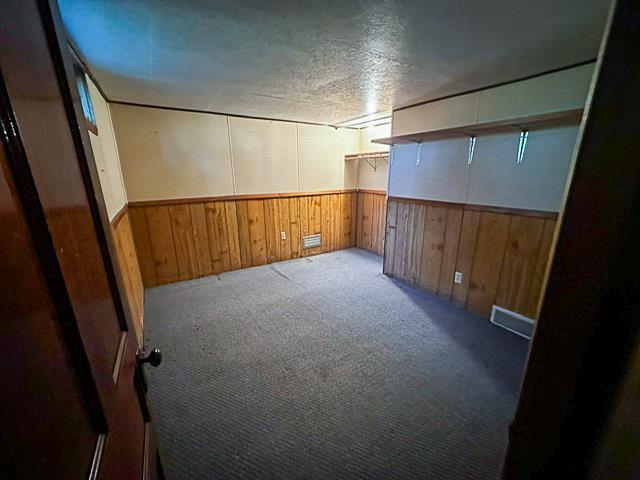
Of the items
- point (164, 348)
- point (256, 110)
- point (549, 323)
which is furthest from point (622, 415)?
point (256, 110)

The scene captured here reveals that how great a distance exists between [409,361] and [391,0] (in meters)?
2.09

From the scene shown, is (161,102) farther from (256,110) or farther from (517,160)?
(517,160)

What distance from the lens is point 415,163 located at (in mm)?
2912

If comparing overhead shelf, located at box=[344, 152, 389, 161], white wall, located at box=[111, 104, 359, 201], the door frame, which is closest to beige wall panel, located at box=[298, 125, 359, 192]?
white wall, located at box=[111, 104, 359, 201]

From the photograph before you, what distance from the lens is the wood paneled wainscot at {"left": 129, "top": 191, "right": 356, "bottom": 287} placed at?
3.11m

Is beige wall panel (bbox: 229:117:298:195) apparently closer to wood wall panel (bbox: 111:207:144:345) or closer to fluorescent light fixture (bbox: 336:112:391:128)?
fluorescent light fixture (bbox: 336:112:391:128)

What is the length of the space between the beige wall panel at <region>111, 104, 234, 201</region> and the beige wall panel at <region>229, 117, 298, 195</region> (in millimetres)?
142

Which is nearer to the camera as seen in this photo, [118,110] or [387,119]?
[118,110]

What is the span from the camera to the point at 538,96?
194 centimetres

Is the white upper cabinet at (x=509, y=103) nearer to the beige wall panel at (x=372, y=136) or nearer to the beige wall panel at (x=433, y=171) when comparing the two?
the beige wall panel at (x=433, y=171)

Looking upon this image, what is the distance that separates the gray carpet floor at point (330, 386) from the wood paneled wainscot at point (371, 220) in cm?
152

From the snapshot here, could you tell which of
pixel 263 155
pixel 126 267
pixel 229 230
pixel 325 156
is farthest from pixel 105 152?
pixel 325 156

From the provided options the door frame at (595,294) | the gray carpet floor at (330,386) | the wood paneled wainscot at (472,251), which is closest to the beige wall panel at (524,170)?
the wood paneled wainscot at (472,251)

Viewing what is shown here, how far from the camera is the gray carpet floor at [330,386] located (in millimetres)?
1291
